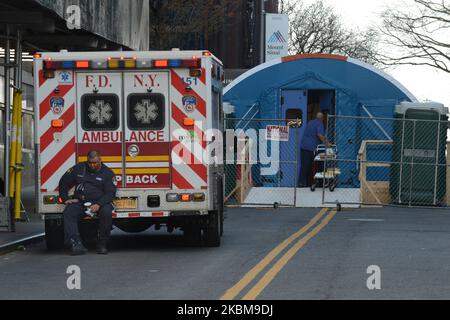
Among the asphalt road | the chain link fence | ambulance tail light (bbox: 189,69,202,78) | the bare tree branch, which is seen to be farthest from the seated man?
the bare tree branch

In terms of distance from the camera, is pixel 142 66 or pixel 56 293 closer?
A: pixel 56 293

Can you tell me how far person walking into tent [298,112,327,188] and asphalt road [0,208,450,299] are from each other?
8.03 m

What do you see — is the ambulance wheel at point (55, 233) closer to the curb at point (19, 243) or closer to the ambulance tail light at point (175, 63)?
the curb at point (19, 243)

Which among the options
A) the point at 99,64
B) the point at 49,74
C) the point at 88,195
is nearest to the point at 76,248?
the point at 88,195

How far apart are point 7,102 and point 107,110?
6901mm

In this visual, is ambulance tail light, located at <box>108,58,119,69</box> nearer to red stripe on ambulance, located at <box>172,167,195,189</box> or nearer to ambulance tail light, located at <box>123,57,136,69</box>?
ambulance tail light, located at <box>123,57,136,69</box>

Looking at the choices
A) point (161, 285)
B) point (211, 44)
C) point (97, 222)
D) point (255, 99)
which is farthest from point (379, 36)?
point (161, 285)

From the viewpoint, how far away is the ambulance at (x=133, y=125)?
15.8 m

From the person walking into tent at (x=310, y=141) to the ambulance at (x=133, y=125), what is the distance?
13.0 metres

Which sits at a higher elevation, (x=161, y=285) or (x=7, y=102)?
(x=7, y=102)

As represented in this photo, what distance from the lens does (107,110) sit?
1588cm

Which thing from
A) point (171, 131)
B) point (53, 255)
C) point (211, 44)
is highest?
point (211, 44)

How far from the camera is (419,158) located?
26797 mm
